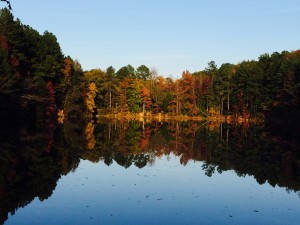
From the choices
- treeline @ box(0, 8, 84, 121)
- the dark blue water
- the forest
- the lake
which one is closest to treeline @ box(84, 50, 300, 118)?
the forest

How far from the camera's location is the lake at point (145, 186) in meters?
12.2

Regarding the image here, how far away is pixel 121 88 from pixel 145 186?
318ft

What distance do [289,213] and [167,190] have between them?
206 inches

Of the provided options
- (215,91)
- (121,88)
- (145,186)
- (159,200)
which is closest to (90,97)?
(121,88)

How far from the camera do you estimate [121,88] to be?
113 m

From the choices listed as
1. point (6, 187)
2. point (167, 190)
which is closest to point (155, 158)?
point (167, 190)

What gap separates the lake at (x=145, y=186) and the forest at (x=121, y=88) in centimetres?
2676

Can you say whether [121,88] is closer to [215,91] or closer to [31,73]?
[215,91]

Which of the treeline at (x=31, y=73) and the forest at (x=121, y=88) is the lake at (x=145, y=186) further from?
the forest at (x=121, y=88)

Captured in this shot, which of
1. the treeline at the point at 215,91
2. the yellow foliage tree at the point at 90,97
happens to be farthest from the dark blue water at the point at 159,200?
the yellow foliage tree at the point at 90,97

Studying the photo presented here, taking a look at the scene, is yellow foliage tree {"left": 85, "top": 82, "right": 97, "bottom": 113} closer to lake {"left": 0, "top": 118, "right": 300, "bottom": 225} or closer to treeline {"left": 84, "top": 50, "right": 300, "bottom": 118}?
treeline {"left": 84, "top": 50, "right": 300, "bottom": 118}

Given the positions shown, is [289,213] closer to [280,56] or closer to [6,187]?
[6,187]

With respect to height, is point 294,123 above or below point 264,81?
below

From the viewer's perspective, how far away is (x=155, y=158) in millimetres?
26125
